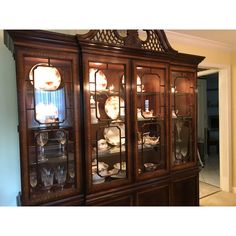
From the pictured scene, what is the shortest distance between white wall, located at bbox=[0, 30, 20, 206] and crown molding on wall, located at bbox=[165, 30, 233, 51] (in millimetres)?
1859

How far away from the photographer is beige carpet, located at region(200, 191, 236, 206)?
3314 millimetres

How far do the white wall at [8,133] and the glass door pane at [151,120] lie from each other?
43.2 inches

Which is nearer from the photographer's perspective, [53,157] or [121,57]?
[53,157]

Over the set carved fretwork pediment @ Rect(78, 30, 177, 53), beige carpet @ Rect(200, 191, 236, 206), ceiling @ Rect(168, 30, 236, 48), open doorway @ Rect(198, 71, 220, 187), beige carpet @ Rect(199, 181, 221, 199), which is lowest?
beige carpet @ Rect(200, 191, 236, 206)

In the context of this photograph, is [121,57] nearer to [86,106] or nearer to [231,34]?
[86,106]

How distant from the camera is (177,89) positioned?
247 cm

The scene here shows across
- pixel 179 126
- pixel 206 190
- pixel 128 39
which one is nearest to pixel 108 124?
pixel 128 39

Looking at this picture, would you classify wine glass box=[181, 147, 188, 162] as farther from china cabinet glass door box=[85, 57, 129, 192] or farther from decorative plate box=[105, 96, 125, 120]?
decorative plate box=[105, 96, 125, 120]

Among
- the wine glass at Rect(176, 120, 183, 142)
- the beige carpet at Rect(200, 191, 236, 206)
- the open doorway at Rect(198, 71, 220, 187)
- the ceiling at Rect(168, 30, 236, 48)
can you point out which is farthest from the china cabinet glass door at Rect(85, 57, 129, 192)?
the open doorway at Rect(198, 71, 220, 187)

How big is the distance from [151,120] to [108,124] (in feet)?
1.60

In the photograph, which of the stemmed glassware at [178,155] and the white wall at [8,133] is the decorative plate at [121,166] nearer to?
the stemmed glassware at [178,155]

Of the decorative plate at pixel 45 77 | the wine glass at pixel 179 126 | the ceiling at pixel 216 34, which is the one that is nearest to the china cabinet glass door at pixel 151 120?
the wine glass at pixel 179 126
